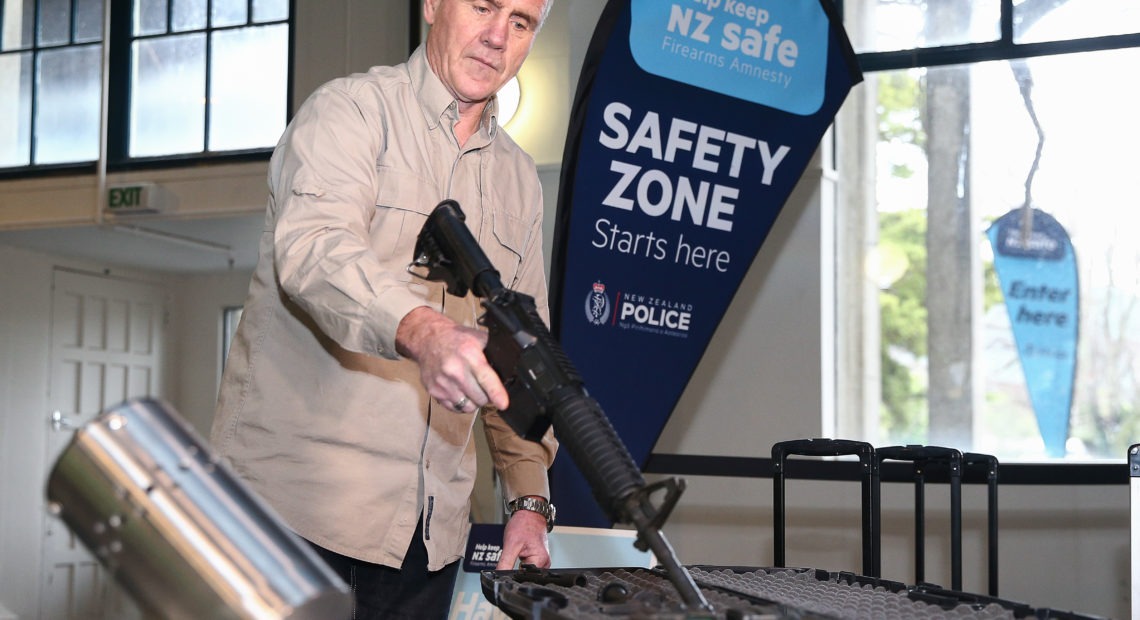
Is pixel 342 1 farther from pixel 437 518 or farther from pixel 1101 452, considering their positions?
pixel 437 518

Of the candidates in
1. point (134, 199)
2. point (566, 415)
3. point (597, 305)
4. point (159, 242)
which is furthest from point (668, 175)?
point (159, 242)

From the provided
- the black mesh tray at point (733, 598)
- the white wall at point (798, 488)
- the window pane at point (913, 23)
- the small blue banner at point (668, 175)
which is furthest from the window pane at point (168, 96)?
the black mesh tray at point (733, 598)

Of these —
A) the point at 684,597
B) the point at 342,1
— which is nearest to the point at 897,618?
the point at 684,597

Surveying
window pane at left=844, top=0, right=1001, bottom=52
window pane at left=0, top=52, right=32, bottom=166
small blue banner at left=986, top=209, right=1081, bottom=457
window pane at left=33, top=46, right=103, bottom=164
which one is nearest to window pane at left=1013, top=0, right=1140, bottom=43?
window pane at left=844, top=0, right=1001, bottom=52

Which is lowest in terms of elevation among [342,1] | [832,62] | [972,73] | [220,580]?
[220,580]

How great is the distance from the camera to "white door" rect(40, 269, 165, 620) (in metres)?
8.00

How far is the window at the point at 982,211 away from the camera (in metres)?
4.84

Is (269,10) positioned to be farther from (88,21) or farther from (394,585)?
(394,585)

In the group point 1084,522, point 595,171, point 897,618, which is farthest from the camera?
point 1084,522

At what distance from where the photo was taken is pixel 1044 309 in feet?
16.0

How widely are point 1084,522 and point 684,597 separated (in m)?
4.09

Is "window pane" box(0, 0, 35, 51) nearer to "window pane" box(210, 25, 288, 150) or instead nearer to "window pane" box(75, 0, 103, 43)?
"window pane" box(75, 0, 103, 43)

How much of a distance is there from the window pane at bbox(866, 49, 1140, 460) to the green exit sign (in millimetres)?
4164

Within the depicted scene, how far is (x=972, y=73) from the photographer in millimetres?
5043
